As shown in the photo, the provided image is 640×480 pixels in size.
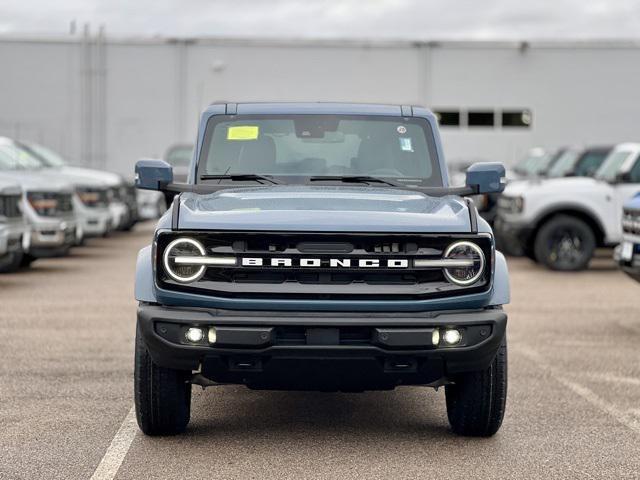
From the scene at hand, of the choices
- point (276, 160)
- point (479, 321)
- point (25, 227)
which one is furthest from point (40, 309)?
point (479, 321)

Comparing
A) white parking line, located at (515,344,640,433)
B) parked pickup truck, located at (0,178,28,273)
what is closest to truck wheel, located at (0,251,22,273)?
parked pickup truck, located at (0,178,28,273)

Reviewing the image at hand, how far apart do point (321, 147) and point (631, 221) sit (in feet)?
16.0

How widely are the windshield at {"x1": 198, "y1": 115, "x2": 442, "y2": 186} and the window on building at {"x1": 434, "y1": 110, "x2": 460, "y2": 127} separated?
128 ft

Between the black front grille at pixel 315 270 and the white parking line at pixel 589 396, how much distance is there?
1687 mm

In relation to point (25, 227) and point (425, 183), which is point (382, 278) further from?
point (25, 227)

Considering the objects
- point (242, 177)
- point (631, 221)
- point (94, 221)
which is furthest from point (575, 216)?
point (242, 177)

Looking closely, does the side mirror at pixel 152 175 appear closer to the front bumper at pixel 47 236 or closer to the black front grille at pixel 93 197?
the front bumper at pixel 47 236

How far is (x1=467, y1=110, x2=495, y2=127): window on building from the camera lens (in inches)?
1850

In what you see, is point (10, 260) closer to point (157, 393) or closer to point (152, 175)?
point (152, 175)

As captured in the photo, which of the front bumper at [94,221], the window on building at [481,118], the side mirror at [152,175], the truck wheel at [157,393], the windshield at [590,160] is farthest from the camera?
the window on building at [481,118]

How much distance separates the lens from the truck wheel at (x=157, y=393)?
22.3 ft

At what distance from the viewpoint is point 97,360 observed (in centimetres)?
983

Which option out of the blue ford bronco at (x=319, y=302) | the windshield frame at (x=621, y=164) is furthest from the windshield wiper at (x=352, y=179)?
the windshield frame at (x=621, y=164)

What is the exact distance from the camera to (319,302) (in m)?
6.45
